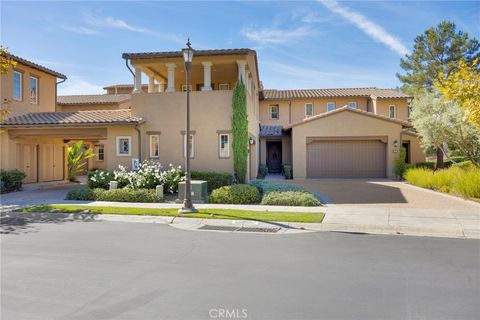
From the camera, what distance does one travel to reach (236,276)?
5.73 meters

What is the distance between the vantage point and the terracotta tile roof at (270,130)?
2686 cm

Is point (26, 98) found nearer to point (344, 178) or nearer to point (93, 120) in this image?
point (93, 120)

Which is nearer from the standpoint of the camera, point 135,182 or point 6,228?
point 6,228

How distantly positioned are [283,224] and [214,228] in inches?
74.6

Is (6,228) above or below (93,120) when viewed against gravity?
below

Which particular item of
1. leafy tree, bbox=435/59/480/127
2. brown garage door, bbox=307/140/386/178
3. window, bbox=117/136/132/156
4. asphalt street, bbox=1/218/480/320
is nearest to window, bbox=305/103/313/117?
brown garage door, bbox=307/140/386/178

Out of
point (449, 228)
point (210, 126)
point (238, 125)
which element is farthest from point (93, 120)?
point (449, 228)

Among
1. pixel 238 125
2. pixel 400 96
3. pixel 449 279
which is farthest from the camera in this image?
pixel 400 96

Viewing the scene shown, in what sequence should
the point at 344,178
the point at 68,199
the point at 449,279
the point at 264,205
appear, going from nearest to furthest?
the point at 449,279 < the point at 264,205 < the point at 68,199 < the point at 344,178

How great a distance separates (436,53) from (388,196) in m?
26.2

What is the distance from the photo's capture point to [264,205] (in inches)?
526

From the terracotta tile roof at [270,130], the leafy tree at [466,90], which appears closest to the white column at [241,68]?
the leafy tree at [466,90]

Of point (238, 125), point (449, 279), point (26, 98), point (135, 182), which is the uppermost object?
point (26, 98)

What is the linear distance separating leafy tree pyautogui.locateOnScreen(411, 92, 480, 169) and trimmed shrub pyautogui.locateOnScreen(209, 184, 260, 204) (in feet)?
34.4
